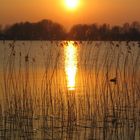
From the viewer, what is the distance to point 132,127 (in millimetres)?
10625

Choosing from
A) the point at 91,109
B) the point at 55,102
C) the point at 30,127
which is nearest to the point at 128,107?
the point at 91,109

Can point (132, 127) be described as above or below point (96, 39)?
below

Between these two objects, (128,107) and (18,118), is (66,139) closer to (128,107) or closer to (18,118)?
(18,118)

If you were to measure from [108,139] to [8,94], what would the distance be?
474 cm

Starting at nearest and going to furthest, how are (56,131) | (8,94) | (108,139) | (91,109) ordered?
(108,139), (56,131), (91,109), (8,94)

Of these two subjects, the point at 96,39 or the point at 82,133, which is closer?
the point at 82,133

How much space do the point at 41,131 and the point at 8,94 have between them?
3210 millimetres

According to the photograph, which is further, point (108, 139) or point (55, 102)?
point (55, 102)

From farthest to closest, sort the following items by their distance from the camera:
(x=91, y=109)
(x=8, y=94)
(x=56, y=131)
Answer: (x=8, y=94) → (x=91, y=109) → (x=56, y=131)

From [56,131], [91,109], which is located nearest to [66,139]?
[56,131]

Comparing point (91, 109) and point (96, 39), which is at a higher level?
point (96, 39)

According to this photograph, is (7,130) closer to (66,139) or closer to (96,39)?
(66,139)

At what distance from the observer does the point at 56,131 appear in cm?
1047

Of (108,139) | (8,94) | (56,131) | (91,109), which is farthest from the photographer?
(8,94)
